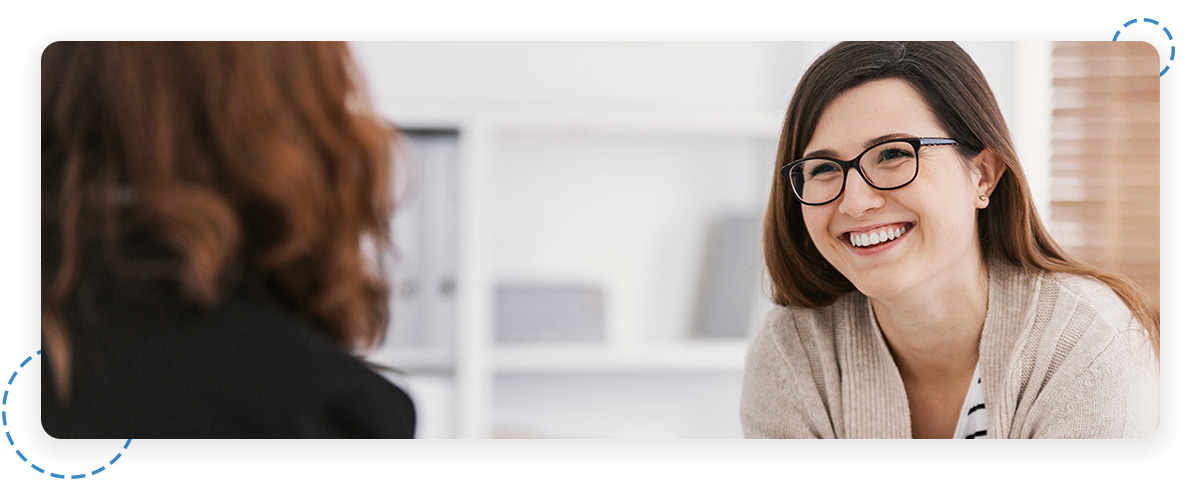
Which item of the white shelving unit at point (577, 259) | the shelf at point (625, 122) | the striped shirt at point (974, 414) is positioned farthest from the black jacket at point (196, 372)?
the striped shirt at point (974, 414)

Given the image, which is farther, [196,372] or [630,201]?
[630,201]

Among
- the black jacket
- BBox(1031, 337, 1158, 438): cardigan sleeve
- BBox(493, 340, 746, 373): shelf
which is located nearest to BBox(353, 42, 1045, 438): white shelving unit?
BBox(493, 340, 746, 373): shelf

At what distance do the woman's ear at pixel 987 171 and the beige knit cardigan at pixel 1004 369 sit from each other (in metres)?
0.09

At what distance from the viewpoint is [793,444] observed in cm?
115

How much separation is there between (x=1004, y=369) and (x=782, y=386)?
0.85 ft

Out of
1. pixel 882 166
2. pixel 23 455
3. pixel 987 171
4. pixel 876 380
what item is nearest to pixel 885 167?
pixel 882 166

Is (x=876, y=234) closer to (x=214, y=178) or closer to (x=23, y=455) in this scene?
(x=214, y=178)

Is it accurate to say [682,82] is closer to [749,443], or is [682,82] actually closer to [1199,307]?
[749,443]

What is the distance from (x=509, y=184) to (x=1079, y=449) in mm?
769

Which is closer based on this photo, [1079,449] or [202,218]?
[202,218]

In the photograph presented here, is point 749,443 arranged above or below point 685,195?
below

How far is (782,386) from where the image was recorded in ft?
3.69

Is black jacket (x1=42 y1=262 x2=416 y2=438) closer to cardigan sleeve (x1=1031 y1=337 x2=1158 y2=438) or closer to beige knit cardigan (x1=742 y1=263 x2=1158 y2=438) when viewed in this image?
beige knit cardigan (x1=742 y1=263 x2=1158 y2=438)

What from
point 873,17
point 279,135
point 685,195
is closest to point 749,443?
point 685,195
